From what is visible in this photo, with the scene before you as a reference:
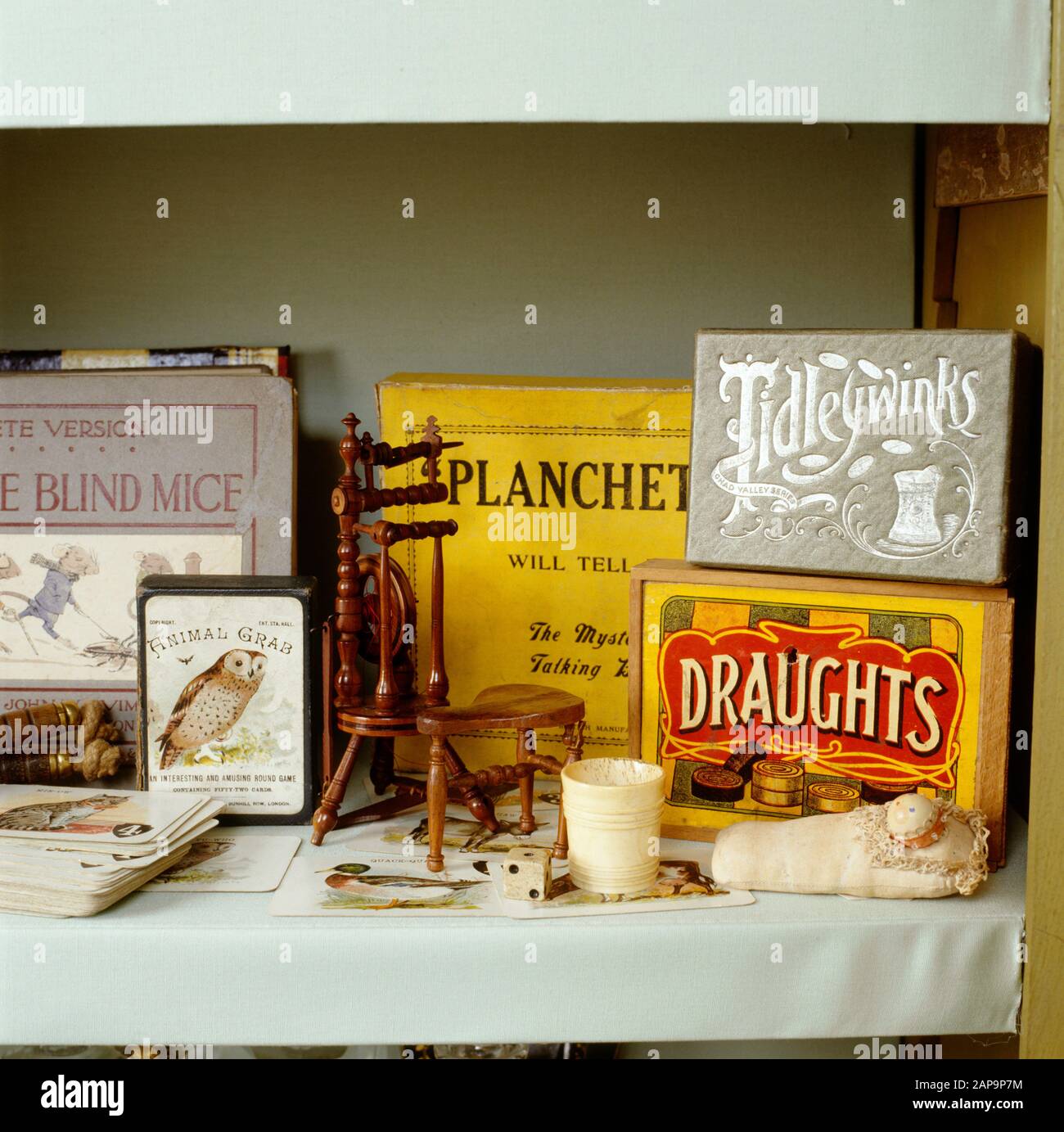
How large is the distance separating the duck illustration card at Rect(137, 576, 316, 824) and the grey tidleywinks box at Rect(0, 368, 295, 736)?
0.50 feet

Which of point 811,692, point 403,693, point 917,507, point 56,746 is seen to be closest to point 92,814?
point 56,746

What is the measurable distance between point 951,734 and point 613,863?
0.30 metres

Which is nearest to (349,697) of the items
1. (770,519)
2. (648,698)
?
(648,698)

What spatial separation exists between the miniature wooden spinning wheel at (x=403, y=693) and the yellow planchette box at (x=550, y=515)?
0.08 meters

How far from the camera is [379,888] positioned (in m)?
0.93

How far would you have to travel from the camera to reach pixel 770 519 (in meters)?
0.96

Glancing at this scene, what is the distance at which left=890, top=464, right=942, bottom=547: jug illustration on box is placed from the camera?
921 millimetres

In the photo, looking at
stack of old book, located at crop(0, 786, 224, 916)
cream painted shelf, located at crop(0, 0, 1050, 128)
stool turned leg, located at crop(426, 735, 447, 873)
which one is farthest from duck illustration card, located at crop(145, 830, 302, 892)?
cream painted shelf, located at crop(0, 0, 1050, 128)

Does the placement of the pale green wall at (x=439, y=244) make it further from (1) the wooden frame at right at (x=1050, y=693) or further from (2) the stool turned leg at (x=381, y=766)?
(1) the wooden frame at right at (x=1050, y=693)

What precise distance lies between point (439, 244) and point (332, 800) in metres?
0.64

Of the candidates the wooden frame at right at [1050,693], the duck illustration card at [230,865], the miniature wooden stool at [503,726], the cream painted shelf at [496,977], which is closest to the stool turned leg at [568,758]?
the miniature wooden stool at [503,726]

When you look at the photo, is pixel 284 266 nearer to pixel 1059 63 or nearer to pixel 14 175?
pixel 14 175

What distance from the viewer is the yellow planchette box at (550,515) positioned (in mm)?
1202

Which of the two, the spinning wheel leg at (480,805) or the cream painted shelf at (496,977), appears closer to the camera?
the cream painted shelf at (496,977)
